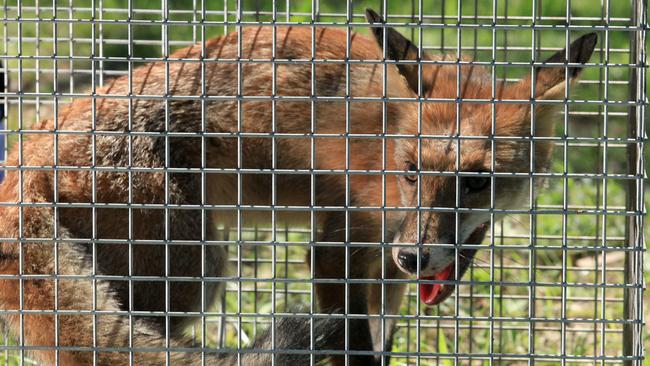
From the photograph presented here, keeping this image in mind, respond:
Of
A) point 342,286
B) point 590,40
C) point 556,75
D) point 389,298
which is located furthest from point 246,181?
point 590,40

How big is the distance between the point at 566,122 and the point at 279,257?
316 cm

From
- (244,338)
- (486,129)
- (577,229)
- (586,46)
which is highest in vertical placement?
(586,46)

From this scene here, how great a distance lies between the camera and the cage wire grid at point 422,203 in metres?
2.81

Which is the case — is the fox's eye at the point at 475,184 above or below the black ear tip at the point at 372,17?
below

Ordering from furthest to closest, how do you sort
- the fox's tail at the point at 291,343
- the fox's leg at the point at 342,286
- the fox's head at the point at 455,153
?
the fox's leg at the point at 342,286 → the fox's head at the point at 455,153 → the fox's tail at the point at 291,343

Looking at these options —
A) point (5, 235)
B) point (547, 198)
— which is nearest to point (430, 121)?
point (5, 235)

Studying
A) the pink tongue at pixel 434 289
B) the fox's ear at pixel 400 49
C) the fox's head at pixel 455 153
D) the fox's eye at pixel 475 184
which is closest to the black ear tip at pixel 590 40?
the fox's head at pixel 455 153

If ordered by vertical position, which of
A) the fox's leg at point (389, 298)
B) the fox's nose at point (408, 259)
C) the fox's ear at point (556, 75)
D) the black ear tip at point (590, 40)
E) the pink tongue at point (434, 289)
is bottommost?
the fox's leg at point (389, 298)

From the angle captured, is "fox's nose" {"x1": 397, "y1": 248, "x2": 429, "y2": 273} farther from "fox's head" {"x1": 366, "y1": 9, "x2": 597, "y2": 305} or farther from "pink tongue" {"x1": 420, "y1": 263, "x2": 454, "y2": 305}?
"pink tongue" {"x1": 420, "y1": 263, "x2": 454, "y2": 305}

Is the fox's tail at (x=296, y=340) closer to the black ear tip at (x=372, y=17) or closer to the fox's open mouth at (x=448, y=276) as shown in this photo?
the fox's open mouth at (x=448, y=276)

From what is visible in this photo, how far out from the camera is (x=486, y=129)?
4.00 metres

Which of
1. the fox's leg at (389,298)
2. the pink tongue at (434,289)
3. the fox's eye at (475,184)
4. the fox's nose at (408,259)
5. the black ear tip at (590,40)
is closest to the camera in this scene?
the black ear tip at (590,40)

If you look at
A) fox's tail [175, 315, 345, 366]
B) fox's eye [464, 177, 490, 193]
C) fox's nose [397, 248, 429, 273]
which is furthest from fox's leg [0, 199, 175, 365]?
fox's eye [464, 177, 490, 193]

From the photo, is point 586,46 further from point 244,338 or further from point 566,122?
point 244,338
